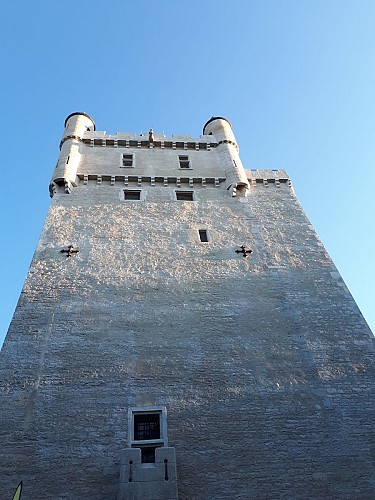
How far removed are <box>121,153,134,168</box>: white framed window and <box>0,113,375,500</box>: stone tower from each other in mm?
2043

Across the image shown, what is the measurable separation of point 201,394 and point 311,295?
4.66 m

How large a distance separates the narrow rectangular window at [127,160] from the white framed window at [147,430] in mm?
11403

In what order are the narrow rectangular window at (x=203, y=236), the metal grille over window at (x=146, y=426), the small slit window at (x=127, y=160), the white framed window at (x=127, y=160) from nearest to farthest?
the metal grille over window at (x=146, y=426)
the narrow rectangular window at (x=203, y=236)
the white framed window at (x=127, y=160)
the small slit window at (x=127, y=160)

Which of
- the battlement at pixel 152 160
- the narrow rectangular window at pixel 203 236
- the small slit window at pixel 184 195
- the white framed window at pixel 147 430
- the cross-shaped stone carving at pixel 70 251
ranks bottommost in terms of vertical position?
the white framed window at pixel 147 430

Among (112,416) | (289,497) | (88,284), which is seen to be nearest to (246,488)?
(289,497)

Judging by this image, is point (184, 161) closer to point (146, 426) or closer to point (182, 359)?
point (182, 359)

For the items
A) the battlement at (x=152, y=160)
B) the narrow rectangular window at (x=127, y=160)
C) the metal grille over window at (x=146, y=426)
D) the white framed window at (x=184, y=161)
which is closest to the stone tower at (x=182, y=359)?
the metal grille over window at (x=146, y=426)

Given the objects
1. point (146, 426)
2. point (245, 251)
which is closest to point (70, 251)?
point (245, 251)

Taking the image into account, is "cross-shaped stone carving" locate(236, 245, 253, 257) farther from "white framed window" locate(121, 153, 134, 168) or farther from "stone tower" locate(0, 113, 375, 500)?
"white framed window" locate(121, 153, 134, 168)

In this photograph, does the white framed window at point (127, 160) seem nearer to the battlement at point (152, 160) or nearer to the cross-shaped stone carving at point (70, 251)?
the battlement at point (152, 160)

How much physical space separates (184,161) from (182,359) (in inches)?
417

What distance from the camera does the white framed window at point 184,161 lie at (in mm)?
19297

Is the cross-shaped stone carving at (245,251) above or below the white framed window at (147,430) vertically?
above

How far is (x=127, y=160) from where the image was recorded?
1925cm
